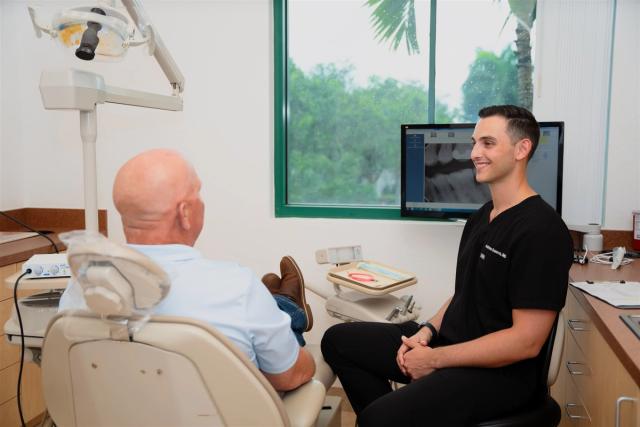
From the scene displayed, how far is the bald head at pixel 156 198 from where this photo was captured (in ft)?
4.07

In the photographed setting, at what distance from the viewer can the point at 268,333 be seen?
1233mm

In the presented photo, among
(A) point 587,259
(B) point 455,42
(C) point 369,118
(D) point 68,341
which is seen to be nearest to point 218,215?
(C) point 369,118

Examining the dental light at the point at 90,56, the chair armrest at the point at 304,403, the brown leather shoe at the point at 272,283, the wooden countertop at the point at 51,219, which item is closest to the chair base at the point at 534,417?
the chair armrest at the point at 304,403

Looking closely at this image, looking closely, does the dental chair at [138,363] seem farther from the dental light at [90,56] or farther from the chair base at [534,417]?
the chair base at [534,417]

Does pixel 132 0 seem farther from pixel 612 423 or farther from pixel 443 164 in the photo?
pixel 612 423

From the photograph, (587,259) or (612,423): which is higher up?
(587,259)

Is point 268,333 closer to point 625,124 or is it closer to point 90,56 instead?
point 90,56

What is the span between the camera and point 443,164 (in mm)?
2498

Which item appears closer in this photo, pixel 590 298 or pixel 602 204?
pixel 590 298

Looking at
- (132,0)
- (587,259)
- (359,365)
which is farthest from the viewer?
(587,259)

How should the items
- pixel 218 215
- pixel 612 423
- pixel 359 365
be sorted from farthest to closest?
pixel 218 215 → pixel 359 365 → pixel 612 423

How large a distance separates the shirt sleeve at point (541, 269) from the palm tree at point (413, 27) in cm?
128

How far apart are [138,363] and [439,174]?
1.70 meters

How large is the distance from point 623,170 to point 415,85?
38.5 inches
